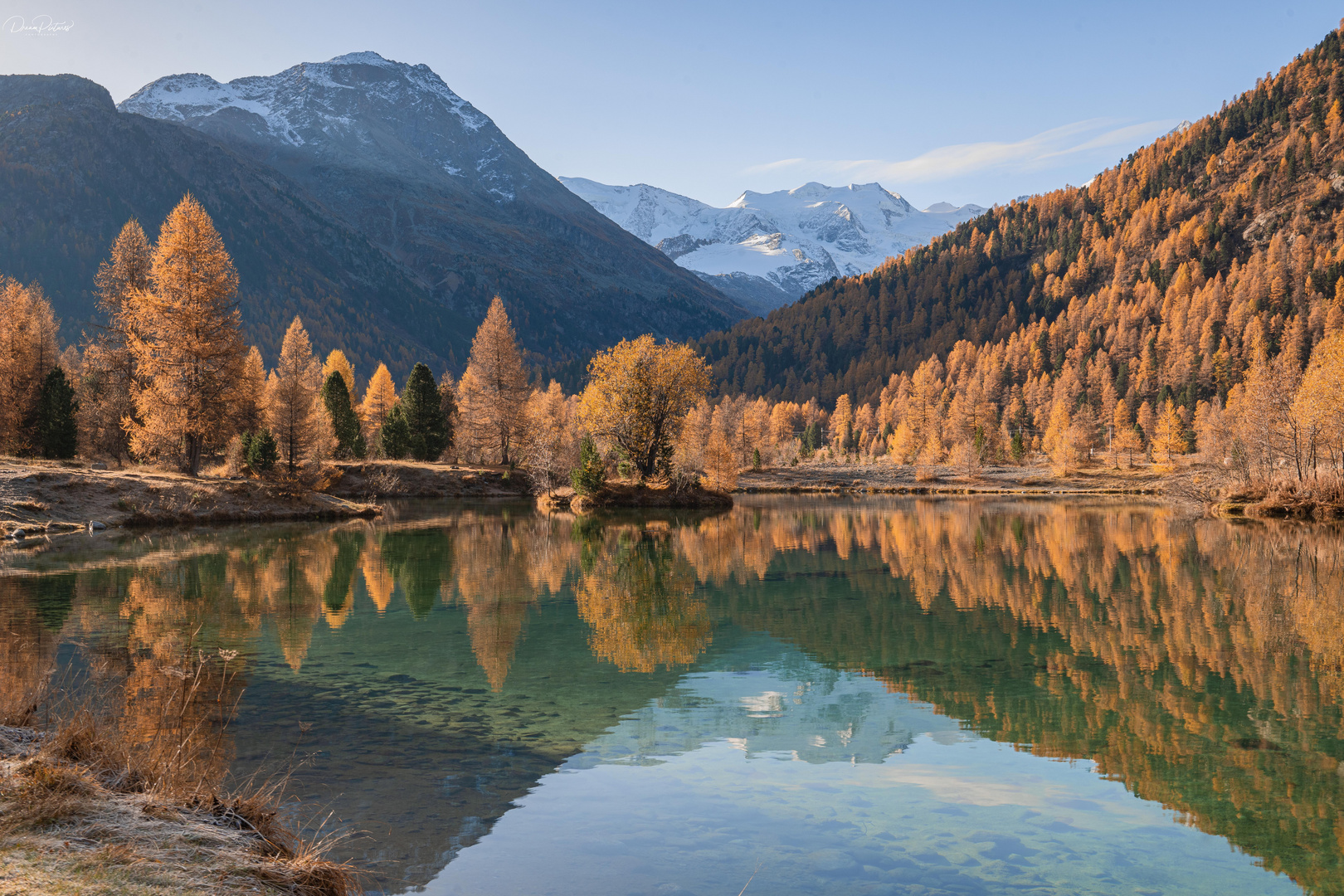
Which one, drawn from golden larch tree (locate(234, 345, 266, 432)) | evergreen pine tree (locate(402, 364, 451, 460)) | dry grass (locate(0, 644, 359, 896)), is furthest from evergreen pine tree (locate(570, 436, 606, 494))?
dry grass (locate(0, 644, 359, 896))

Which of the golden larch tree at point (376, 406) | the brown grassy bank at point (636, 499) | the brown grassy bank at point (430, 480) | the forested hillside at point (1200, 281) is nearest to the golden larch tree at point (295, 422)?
the brown grassy bank at point (430, 480)

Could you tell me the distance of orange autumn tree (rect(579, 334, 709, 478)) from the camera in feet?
180

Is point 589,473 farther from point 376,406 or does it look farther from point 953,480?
point 953,480

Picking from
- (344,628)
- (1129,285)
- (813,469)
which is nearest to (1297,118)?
(1129,285)

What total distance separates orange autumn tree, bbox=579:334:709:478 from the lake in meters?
29.7

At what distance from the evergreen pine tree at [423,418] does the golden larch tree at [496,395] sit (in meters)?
3.16

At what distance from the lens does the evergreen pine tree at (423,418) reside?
7194 cm

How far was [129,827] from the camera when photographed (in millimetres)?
5434

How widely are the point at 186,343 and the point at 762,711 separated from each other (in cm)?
3839

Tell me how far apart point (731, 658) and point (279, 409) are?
150 feet

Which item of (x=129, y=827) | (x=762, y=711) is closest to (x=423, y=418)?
(x=762, y=711)

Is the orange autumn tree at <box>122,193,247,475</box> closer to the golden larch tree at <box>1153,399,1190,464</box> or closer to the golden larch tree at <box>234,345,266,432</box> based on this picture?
the golden larch tree at <box>234,345,266,432</box>

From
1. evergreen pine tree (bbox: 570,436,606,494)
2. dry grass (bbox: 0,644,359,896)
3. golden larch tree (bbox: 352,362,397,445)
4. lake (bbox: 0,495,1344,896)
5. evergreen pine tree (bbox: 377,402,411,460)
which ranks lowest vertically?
lake (bbox: 0,495,1344,896)

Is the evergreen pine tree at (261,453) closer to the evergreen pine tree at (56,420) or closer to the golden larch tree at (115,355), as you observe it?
the golden larch tree at (115,355)
